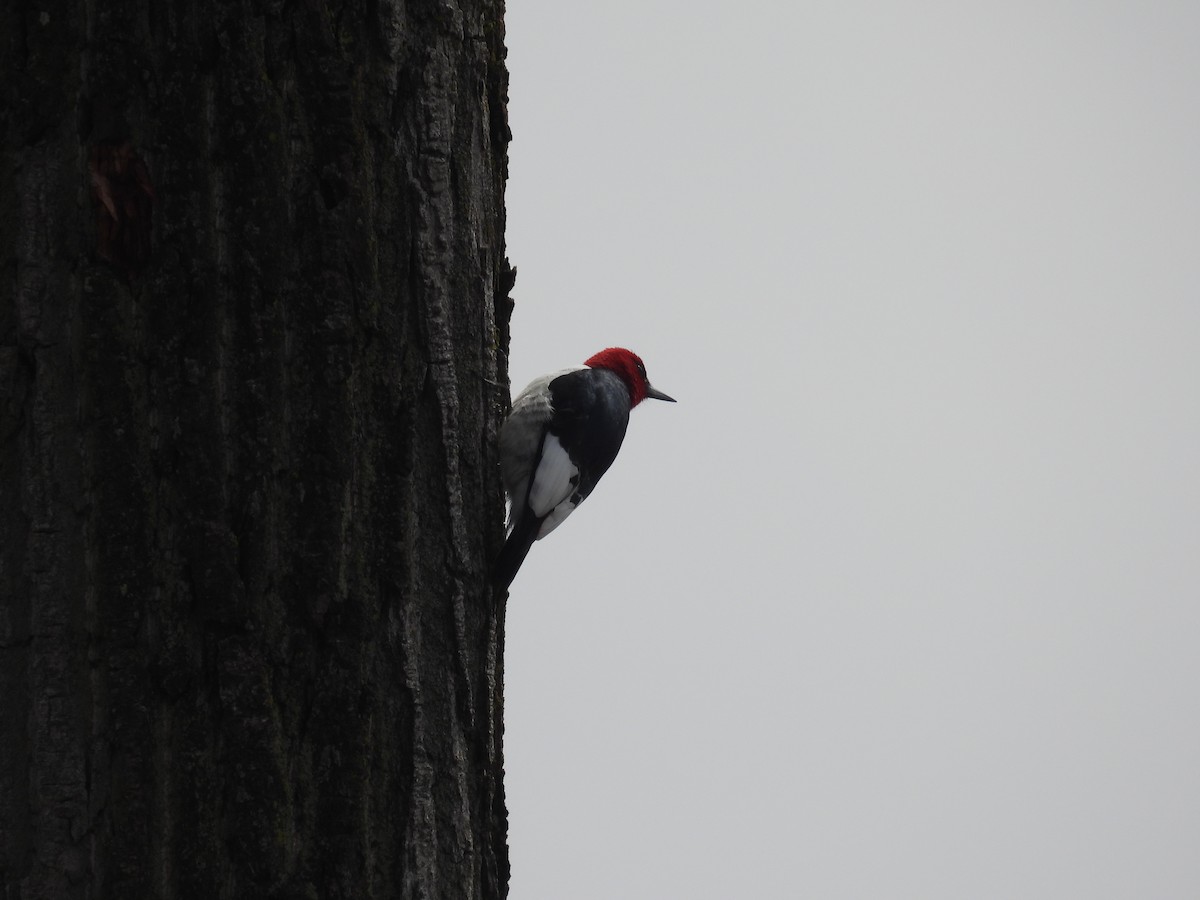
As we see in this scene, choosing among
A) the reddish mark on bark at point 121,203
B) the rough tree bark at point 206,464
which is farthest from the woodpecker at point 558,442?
the reddish mark on bark at point 121,203

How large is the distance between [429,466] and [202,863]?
55 cm

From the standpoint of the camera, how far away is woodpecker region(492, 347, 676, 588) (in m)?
2.69

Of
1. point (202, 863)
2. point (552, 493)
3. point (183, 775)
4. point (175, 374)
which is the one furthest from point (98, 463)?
point (552, 493)

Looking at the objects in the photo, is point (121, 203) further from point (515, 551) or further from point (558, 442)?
point (558, 442)

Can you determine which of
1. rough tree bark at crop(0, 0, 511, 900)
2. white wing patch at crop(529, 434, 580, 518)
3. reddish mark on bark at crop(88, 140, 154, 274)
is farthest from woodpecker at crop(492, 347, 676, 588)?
reddish mark on bark at crop(88, 140, 154, 274)

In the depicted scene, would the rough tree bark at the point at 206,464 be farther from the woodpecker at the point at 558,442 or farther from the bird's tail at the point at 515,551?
the woodpecker at the point at 558,442

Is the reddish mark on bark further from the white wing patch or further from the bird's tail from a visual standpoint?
the white wing patch

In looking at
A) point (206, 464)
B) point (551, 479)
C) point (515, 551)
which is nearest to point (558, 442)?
point (551, 479)

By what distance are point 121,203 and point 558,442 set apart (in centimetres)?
163

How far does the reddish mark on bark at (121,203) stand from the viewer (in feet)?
4.24

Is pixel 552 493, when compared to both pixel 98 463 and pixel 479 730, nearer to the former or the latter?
pixel 479 730

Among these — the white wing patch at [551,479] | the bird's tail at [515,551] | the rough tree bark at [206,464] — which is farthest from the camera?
the white wing patch at [551,479]

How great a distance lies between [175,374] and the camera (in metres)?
1.30

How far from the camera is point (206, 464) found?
1.30 m
